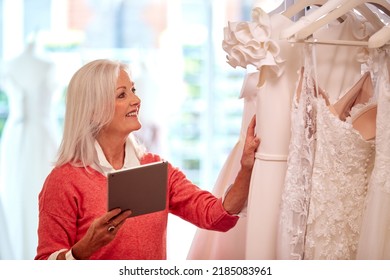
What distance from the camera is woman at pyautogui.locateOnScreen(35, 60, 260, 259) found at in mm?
1713

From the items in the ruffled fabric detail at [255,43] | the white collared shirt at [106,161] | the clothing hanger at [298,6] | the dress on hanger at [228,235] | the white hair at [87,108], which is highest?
the clothing hanger at [298,6]

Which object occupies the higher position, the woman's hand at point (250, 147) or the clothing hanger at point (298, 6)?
the clothing hanger at point (298, 6)

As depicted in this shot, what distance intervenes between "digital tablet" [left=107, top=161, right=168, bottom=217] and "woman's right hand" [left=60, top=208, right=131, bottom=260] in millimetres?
19

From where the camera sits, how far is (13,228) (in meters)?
3.18

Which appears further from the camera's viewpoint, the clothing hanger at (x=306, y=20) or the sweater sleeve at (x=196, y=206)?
the sweater sleeve at (x=196, y=206)

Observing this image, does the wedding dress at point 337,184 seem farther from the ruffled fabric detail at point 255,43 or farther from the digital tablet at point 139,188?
the digital tablet at point 139,188

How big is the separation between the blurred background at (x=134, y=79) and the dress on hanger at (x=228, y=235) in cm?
118

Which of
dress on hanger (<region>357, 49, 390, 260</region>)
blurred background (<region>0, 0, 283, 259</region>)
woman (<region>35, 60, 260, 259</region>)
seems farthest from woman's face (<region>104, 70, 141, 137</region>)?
blurred background (<region>0, 0, 283, 259</region>)

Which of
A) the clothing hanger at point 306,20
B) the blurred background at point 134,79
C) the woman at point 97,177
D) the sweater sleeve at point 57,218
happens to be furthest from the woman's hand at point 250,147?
the blurred background at point 134,79

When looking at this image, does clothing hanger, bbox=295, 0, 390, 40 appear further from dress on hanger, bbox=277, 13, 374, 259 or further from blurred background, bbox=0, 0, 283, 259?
blurred background, bbox=0, 0, 283, 259

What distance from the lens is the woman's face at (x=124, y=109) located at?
175cm

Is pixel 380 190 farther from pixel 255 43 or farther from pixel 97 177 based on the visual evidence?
pixel 97 177

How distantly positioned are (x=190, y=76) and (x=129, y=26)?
40 centimetres
